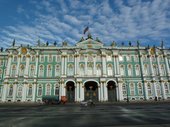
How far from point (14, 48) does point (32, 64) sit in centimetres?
778

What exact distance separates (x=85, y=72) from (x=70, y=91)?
706 centimetres

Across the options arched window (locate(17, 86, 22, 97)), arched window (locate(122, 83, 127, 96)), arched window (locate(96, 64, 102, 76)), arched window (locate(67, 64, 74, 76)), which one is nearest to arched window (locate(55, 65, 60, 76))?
arched window (locate(67, 64, 74, 76))

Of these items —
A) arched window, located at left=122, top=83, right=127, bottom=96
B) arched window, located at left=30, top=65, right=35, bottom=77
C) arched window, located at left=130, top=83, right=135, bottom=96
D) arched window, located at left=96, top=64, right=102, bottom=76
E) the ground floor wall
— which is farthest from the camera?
arched window, located at left=96, top=64, right=102, bottom=76

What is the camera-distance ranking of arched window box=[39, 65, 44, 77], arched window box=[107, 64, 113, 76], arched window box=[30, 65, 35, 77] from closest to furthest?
arched window box=[30, 65, 35, 77] → arched window box=[39, 65, 44, 77] → arched window box=[107, 64, 113, 76]

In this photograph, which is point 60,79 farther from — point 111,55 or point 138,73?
point 138,73

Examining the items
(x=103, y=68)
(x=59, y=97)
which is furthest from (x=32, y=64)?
(x=103, y=68)

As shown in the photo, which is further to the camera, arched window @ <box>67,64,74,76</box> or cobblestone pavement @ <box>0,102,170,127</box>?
arched window @ <box>67,64,74,76</box>

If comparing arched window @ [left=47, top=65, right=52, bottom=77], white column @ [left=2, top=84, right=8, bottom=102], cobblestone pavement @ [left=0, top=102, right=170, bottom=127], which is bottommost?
cobblestone pavement @ [left=0, top=102, right=170, bottom=127]

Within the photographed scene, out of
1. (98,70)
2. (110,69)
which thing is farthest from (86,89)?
(110,69)

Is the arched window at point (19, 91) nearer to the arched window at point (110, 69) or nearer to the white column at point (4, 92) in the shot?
the white column at point (4, 92)

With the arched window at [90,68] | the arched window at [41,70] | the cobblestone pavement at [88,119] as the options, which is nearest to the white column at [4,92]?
the arched window at [41,70]

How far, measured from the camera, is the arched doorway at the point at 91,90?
4169 centimetres

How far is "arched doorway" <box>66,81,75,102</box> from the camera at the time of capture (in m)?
41.5

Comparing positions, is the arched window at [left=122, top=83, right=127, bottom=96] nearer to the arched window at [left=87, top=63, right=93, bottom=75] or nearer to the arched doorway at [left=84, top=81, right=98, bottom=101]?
the arched doorway at [left=84, top=81, right=98, bottom=101]
